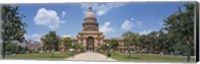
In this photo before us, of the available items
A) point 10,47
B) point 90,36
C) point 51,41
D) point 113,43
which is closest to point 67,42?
point 51,41

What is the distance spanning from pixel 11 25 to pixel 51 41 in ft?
4.64

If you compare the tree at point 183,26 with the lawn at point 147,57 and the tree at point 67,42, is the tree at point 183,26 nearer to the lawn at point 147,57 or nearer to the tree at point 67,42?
the lawn at point 147,57

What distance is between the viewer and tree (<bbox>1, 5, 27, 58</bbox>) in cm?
1453

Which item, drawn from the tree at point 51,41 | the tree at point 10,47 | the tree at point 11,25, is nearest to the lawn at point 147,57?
the tree at point 51,41

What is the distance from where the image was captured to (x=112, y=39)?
14.0m

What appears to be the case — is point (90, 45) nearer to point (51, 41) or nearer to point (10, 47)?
point (51, 41)

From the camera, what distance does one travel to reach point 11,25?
48.8 feet

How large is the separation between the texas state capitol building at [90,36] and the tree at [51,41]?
20cm

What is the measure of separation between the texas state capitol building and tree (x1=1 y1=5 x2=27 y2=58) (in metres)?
1.36

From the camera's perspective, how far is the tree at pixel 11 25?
1453 centimetres

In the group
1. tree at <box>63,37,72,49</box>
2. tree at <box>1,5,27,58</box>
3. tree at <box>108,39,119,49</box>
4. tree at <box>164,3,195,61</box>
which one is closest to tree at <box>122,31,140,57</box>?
Result: tree at <box>108,39,119,49</box>

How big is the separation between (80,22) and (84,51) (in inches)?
37.4

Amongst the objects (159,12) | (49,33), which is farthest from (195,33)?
(49,33)

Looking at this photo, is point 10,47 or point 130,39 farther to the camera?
point 10,47
